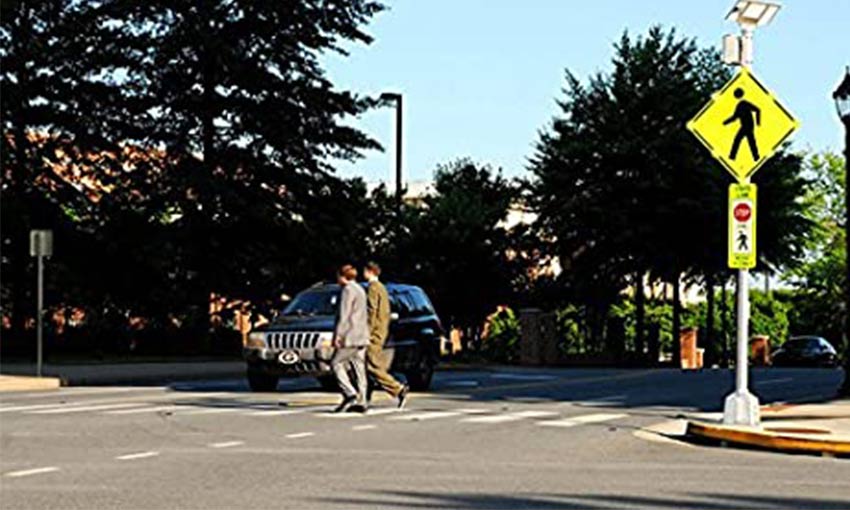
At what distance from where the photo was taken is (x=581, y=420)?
20188mm

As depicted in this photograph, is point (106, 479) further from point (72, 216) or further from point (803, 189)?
point (803, 189)

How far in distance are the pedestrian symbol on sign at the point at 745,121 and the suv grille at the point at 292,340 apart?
7.74m

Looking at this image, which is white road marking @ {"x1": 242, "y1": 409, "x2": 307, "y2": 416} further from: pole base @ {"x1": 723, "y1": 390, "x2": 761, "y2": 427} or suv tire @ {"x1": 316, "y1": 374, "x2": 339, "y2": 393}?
pole base @ {"x1": 723, "y1": 390, "x2": 761, "y2": 427}

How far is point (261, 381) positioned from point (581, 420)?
255 inches

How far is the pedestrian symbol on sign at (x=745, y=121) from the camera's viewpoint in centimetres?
1814

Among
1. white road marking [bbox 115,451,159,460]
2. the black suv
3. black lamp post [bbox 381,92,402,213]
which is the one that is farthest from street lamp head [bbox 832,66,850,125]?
black lamp post [bbox 381,92,402,213]

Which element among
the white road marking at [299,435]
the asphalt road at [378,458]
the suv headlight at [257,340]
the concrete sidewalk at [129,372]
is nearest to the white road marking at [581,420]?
the asphalt road at [378,458]

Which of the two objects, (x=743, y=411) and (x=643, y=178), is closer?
(x=743, y=411)

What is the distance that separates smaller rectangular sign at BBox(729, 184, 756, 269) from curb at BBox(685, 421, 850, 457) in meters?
1.76

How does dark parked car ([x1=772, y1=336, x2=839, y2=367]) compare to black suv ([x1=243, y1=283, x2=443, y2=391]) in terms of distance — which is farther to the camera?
dark parked car ([x1=772, y1=336, x2=839, y2=367])

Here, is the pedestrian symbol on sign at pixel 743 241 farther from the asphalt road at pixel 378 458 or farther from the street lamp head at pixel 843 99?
the street lamp head at pixel 843 99

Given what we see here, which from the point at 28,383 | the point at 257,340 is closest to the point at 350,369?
the point at 257,340

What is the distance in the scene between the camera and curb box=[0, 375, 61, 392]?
90.9 feet

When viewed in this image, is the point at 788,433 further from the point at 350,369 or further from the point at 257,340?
the point at 257,340
